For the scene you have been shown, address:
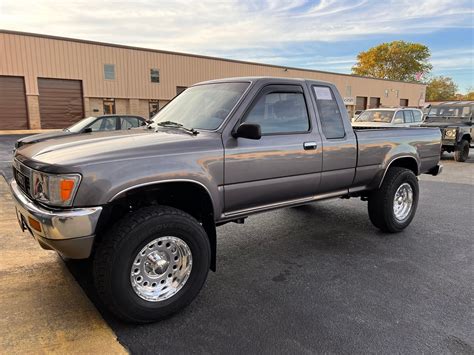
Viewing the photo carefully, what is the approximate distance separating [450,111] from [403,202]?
11.3m

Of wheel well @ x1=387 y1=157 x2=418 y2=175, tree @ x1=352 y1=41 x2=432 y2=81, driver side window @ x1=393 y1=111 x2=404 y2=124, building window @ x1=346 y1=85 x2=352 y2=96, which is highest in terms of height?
tree @ x1=352 y1=41 x2=432 y2=81

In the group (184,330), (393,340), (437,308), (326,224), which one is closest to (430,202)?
(326,224)

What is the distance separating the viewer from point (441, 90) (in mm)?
77875

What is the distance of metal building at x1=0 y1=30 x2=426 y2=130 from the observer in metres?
22.2

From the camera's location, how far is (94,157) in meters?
2.68

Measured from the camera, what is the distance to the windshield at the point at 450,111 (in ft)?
46.0

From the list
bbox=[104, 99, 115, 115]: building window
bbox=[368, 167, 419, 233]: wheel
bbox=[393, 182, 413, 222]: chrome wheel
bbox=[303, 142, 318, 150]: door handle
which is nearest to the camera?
bbox=[303, 142, 318, 150]: door handle

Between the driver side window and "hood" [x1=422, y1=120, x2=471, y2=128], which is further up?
the driver side window

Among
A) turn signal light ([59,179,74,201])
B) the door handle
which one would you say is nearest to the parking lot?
turn signal light ([59,179,74,201])

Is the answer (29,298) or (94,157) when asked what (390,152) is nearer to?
(94,157)

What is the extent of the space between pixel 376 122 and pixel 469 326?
11.8 metres

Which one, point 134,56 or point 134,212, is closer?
point 134,212

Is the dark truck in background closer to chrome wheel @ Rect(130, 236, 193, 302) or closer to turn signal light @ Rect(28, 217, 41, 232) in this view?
chrome wheel @ Rect(130, 236, 193, 302)

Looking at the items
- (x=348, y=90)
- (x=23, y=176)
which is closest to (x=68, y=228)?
(x=23, y=176)
